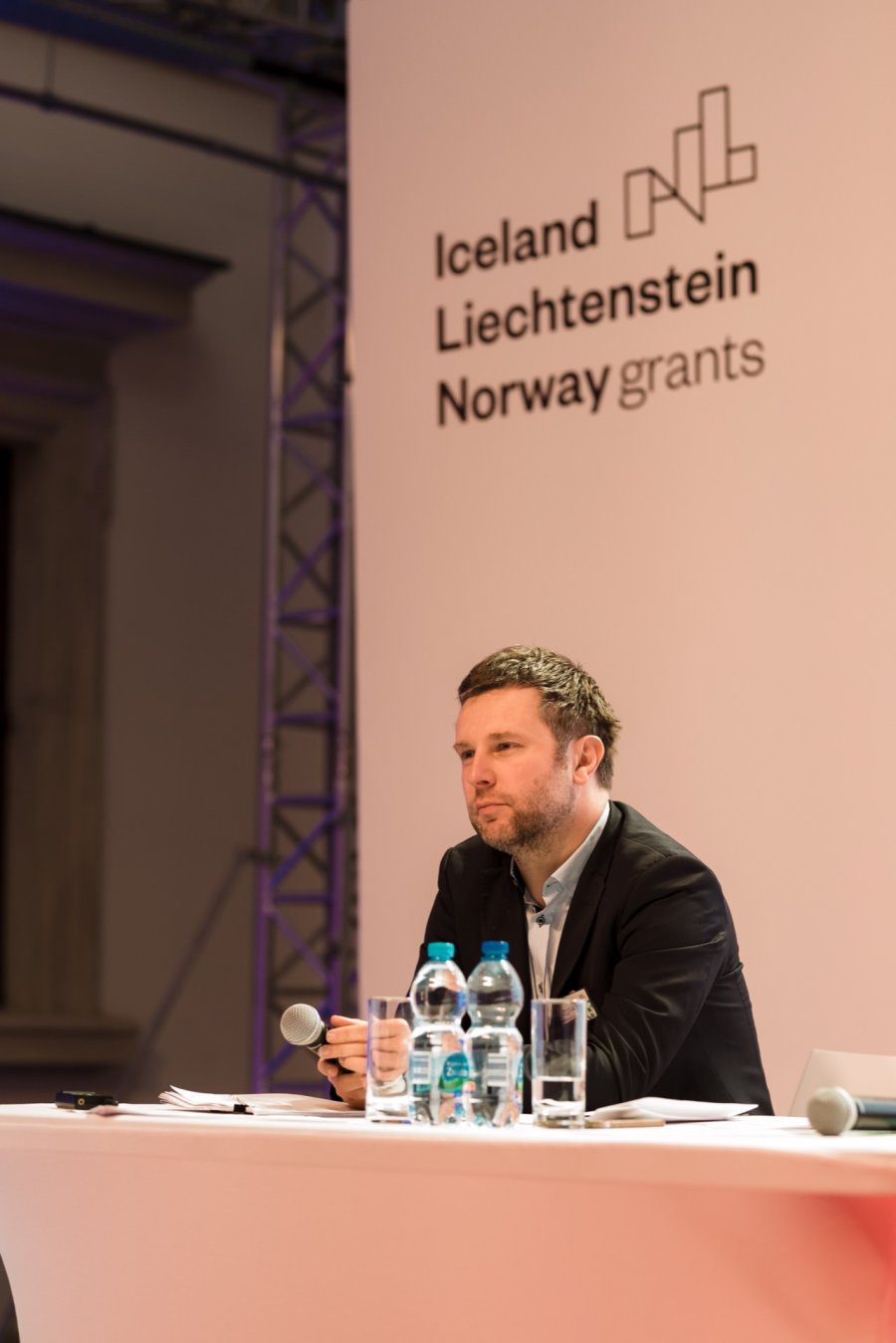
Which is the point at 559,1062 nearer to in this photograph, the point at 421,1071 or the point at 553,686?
the point at 421,1071

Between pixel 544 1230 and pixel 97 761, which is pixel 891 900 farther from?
pixel 97 761

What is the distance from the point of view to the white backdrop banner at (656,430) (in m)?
3.73

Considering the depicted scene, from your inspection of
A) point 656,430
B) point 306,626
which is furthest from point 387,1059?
point 306,626

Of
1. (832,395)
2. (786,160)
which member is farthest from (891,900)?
(786,160)

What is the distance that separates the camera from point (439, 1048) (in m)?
1.95

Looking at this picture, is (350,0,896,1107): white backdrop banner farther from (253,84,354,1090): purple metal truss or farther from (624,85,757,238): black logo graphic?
(253,84,354,1090): purple metal truss

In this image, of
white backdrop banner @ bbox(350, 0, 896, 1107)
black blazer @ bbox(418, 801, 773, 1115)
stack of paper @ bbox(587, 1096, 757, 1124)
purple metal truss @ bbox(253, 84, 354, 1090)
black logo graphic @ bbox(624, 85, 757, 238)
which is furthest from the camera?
purple metal truss @ bbox(253, 84, 354, 1090)

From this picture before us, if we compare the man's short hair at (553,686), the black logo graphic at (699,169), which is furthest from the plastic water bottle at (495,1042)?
the black logo graphic at (699,169)

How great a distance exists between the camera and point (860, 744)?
3682 millimetres

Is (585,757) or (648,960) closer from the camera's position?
(648,960)

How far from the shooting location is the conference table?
160 cm

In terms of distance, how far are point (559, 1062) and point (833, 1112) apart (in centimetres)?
30

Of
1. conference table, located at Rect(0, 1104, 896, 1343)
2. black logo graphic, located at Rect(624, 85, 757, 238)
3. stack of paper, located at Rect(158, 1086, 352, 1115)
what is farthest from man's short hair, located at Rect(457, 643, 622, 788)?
black logo graphic, located at Rect(624, 85, 757, 238)

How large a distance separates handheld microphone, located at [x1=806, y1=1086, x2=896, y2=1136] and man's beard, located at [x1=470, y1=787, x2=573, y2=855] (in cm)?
88
